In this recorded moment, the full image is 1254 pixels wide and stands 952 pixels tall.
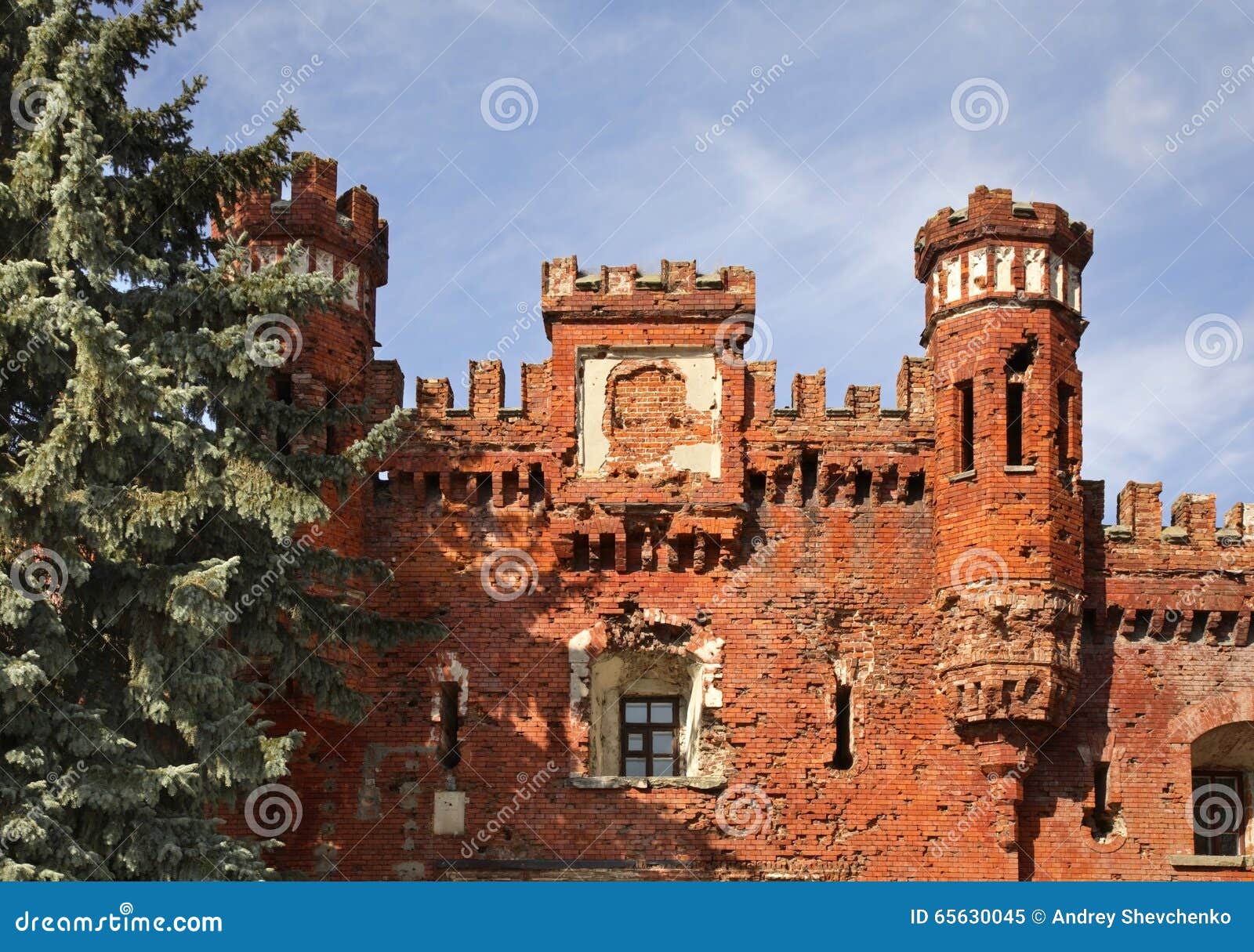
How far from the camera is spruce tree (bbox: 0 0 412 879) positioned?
1733 centimetres

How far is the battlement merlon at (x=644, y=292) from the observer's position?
75.9ft

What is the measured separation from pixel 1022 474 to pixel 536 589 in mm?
6113

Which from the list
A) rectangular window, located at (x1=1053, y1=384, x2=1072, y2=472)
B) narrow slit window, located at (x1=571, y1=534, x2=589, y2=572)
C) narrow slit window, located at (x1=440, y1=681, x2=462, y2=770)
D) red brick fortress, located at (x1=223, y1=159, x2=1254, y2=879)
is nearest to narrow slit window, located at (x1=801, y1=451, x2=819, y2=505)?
red brick fortress, located at (x1=223, y1=159, x2=1254, y2=879)

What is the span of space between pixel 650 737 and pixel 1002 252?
7.51 m

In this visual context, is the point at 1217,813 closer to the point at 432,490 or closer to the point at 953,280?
the point at 953,280

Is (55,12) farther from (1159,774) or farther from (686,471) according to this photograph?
(1159,774)

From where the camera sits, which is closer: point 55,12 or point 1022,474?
point 55,12

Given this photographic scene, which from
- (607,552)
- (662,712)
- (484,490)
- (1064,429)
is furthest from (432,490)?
(1064,429)

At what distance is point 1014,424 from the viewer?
22.5 m

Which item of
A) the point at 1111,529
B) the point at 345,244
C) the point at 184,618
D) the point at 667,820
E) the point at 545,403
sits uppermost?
the point at 345,244

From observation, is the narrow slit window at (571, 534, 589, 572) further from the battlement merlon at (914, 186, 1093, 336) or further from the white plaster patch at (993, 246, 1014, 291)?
the white plaster patch at (993, 246, 1014, 291)

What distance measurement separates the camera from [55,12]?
18906mm

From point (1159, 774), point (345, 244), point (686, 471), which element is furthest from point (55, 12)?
point (1159, 774)

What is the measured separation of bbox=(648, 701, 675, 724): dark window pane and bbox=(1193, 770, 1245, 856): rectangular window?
22.0ft
